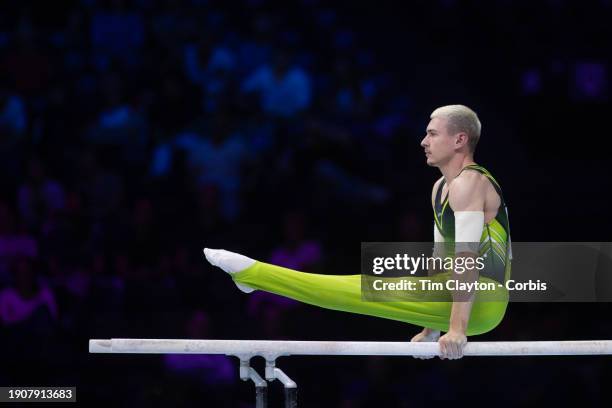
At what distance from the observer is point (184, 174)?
7.40 m

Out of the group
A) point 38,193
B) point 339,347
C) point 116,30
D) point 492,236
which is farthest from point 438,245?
point 116,30

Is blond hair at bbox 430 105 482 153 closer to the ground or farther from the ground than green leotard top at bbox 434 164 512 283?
farther from the ground

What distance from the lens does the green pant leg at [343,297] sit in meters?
4.38

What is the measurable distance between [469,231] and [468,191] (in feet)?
0.62

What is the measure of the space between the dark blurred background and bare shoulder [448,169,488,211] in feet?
8.11

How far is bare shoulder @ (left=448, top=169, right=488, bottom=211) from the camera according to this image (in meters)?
4.25

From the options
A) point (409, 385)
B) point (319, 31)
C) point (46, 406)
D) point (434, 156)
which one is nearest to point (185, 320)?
point (46, 406)

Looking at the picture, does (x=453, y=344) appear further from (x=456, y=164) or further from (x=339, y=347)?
(x=456, y=164)

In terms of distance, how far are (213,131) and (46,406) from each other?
264 cm

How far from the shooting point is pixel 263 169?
292 inches

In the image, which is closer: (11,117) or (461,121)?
(461,121)

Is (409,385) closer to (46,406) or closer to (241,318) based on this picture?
(241,318)

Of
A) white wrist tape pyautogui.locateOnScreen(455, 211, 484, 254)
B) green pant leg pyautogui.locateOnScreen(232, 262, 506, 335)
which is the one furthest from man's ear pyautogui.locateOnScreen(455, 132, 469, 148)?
green pant leg pyautogui.locateOnScreen(232, 262, 506, 335)

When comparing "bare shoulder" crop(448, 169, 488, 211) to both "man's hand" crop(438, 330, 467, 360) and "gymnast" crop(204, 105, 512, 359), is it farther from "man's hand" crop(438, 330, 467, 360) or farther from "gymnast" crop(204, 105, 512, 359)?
"man's hand" crop(438, 330, 467, 360)
